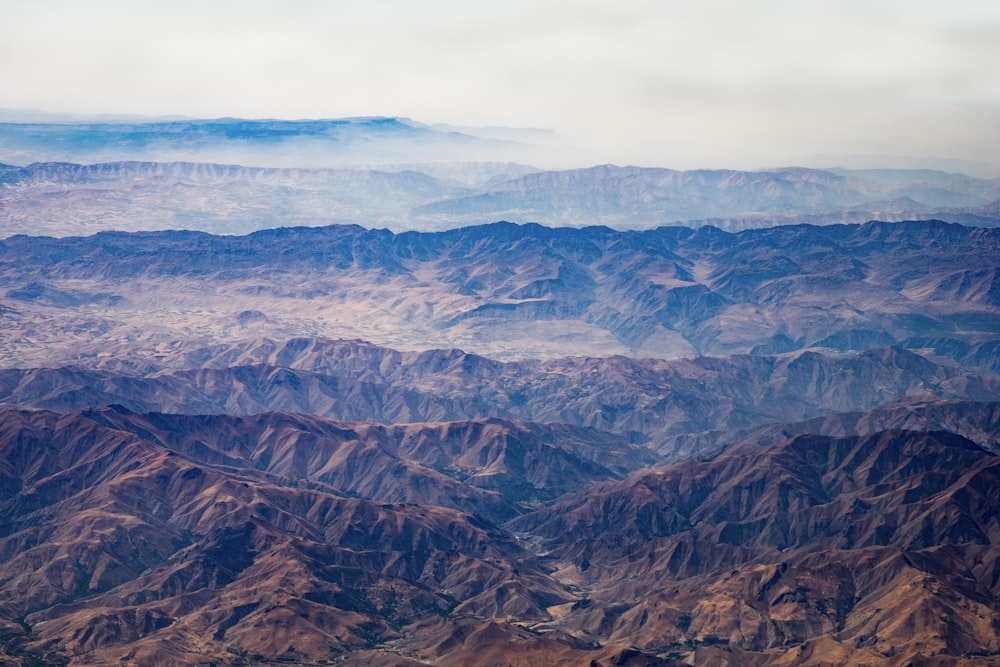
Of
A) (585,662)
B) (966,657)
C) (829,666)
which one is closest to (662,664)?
(585,662)

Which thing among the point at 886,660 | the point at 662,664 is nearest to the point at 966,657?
the point at 886,660

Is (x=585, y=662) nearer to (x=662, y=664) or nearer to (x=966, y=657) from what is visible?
(x=662, y=664)

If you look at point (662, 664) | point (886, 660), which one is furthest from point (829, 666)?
point (662, 664)

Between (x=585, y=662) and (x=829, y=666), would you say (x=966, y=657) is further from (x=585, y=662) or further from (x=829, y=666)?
(x=585, y=662)

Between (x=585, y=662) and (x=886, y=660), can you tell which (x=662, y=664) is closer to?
(x=585, y=662)

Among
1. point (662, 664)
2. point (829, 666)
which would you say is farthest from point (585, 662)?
point (829, 666)
